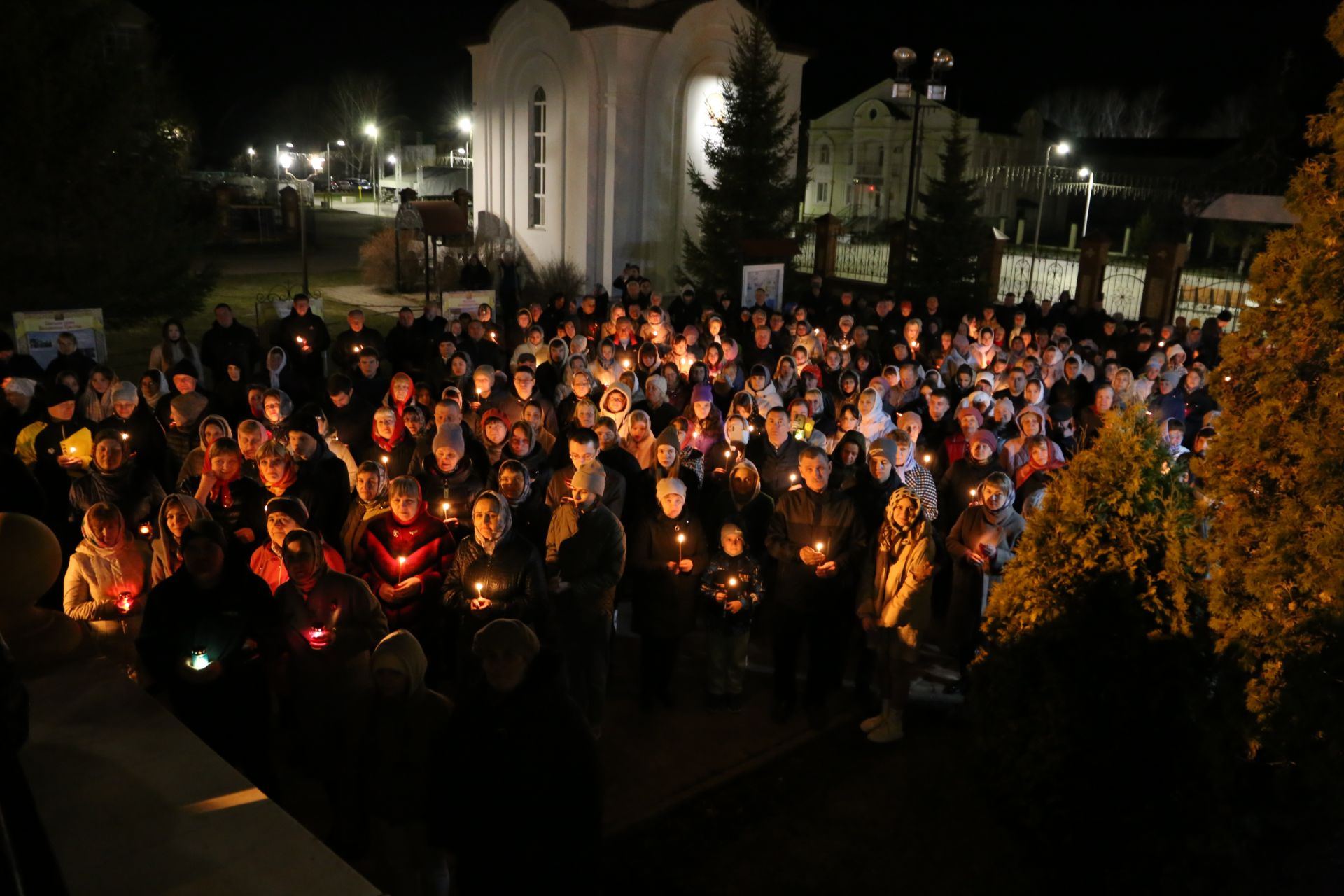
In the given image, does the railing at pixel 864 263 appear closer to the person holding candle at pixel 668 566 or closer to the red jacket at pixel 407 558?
the person holding candle at pixel 668 566

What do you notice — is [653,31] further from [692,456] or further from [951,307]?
[692,456]

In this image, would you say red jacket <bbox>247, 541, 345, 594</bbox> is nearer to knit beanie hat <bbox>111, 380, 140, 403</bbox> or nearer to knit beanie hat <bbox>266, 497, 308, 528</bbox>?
knit beanie hat <bbox>266, 497, 308, 528</bbox>

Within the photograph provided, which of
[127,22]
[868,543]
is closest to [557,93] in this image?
[868,543]

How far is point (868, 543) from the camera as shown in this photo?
6219 mm

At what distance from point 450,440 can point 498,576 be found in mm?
1658

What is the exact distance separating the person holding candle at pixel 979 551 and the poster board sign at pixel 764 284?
11.2 meters

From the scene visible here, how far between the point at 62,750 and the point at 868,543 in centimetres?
477

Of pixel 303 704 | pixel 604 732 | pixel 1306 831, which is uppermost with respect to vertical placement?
pixel 1306 831

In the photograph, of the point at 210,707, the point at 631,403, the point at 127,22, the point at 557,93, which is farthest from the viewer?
the point at 127,22

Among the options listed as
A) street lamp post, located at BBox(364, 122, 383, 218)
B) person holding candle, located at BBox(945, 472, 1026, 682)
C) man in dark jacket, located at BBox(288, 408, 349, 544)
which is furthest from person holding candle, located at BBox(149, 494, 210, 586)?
street lamp post, located at BBox(364, 122, 383, 218)

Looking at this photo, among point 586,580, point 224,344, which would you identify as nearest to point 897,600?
point 586,580

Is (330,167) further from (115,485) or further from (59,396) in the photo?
(115,485)

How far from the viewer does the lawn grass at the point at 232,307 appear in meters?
18.3

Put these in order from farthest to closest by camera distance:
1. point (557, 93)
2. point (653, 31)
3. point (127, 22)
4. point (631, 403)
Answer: point (127, 22), point (557, 93), point (653, 31), point (631, 403)
